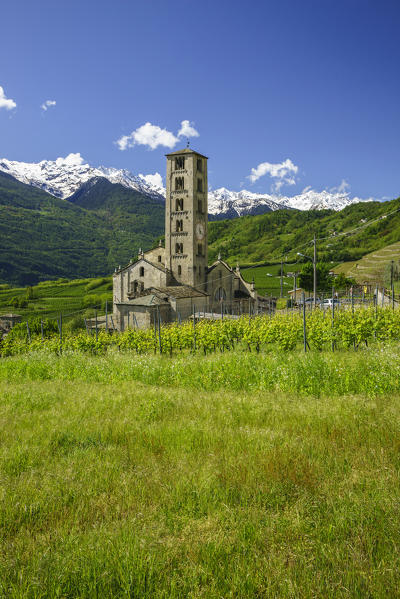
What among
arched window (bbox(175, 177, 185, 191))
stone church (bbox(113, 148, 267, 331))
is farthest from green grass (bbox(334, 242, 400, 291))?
arched window (bbox(175, 177, 185, 191))

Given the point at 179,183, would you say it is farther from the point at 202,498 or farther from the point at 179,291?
the point at 202,498

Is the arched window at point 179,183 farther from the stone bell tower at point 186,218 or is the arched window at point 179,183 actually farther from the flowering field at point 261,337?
the flowering field at point 261,337

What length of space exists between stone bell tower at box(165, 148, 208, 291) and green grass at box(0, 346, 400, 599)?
4028 centimetres

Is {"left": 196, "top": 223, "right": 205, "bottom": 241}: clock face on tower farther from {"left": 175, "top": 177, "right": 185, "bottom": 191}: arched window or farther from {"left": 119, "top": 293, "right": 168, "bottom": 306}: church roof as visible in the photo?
{"left": 119, "top": 293, "right": 168, "bottom": 306}: church roof

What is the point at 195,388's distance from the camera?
1054 cm

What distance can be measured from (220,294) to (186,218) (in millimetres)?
10709

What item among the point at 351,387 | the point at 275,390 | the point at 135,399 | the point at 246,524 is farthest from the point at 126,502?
the point at 351,387

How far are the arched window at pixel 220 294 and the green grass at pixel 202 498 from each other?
135 ft

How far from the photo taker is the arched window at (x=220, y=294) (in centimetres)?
4965

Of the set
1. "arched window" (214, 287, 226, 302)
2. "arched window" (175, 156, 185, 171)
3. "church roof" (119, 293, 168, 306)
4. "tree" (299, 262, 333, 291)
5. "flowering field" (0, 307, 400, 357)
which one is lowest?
"flowering field" (0, 307, 400, 357)

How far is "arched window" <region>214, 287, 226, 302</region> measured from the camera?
49.7m

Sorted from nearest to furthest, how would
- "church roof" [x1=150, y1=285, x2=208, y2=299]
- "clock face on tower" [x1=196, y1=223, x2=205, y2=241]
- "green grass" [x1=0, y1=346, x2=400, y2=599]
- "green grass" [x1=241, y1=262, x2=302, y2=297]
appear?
1. "green grass" [x1=0, y1=346, x2=400, y2=599]
2. "church roof" [x1=150, y1=285, x2=208, y2=299]
3. "clock face on tower" [x1=196, y1=223, x2=205, y2=241]
4. "green grass" [x1=241, y1=262, x2=302, y2=297]

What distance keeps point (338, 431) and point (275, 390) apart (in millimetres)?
3638

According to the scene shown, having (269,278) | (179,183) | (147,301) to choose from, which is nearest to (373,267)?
(269,278)
